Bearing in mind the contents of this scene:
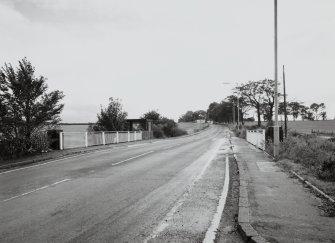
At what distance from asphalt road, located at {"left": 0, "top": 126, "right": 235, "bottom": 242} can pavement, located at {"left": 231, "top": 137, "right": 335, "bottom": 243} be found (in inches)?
29.4

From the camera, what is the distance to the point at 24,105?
62.2ft

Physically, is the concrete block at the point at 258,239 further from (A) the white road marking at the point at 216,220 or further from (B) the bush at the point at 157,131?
(B) the bush at the point at 157,131

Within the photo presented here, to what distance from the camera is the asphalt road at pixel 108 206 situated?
531 cm

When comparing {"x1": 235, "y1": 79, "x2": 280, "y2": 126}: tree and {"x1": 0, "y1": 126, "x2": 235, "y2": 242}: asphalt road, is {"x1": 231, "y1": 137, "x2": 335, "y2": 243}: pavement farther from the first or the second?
{"x1": 235, "y1": 79, "x2": 280, "y2": 126}: tree

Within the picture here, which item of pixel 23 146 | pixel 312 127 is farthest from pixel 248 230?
pixel 312 127

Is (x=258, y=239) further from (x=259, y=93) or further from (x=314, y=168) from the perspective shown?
(x=259, y=93)

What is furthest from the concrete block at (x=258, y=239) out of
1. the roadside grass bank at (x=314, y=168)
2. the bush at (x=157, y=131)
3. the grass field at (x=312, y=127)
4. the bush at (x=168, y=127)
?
the bush at (x=168, y=127)

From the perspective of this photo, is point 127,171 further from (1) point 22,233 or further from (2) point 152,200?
(1) point 22,233

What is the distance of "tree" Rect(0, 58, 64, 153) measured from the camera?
18.2 meters

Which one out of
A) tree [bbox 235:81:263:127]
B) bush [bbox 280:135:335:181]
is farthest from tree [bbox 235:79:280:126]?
bush [bbox 280:135:335:181]

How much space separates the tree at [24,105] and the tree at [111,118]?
17221 millimetres

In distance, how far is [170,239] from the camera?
503 cm

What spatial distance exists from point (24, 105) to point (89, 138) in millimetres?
8570

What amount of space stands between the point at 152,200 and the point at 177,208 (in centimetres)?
95
